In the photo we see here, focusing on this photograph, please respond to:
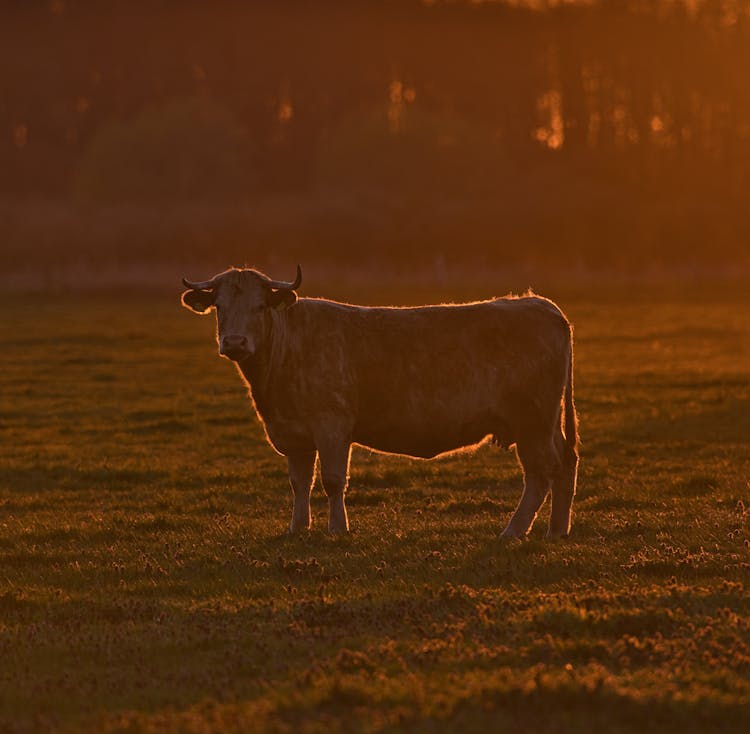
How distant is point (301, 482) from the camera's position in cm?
1353

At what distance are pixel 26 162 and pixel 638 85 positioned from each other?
151ft

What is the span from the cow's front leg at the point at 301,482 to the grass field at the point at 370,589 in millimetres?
390

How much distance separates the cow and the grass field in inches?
32.4

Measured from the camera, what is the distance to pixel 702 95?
330 feet

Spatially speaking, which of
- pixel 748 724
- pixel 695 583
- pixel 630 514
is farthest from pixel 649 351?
pixel 748 724

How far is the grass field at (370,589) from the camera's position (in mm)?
8211

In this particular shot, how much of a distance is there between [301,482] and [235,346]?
188 cm

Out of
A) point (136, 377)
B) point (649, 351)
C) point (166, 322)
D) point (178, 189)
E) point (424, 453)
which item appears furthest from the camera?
point (178, 189)

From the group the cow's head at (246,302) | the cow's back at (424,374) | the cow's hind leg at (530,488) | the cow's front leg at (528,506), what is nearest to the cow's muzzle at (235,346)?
the cow's head at (246,302)

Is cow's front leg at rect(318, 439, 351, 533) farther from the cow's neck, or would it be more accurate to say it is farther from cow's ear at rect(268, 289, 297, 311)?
cow's ear at rect(268, 289, 297, 311)

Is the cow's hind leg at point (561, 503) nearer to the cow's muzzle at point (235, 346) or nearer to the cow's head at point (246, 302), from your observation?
the cow's head at point (246, 302)

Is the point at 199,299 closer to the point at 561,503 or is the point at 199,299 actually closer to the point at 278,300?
the point at 278,300

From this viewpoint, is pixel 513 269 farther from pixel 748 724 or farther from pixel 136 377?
pixel 748 724

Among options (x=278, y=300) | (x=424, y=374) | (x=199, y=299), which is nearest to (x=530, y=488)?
(x=424, y=374)
